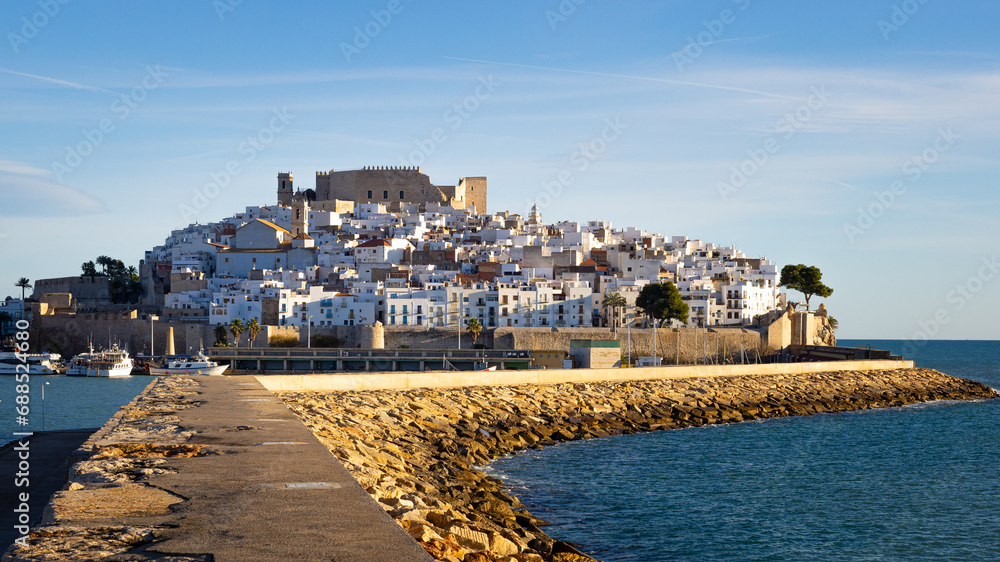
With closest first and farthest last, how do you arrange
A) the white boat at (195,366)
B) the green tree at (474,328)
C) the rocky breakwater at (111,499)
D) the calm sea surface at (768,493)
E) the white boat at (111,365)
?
1. the rocky breakwater at (111,499)
2. the calm sea surface at (768,493)
3. the white boat at (195,366)
4. the white boat at (111,365)
5. the green tree at (474,328)

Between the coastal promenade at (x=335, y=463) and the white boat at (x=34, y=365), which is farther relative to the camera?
the white boat at (x=34, y=365)

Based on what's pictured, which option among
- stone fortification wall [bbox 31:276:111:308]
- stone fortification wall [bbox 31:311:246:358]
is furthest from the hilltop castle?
stone fortification wall [bbox 31:311:246:358]

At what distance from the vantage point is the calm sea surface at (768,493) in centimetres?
1496

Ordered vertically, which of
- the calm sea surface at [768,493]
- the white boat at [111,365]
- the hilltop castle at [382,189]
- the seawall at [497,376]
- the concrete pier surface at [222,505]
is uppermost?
the hilltop castle at [382,189]

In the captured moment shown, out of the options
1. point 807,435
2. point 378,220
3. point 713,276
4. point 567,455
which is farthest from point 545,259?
point 567,455

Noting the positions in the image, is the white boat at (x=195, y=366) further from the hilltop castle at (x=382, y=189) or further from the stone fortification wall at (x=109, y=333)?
the hilltop castle at (x=382, y=189)

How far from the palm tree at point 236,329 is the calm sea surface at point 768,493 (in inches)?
1451

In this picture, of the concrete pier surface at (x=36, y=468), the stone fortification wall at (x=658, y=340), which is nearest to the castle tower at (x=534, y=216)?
the stone fortification wall at (x=658, y=340)

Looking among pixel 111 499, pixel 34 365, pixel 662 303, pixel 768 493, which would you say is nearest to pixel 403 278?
pixel 662 303

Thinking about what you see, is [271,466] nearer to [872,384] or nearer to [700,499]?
[700,499]

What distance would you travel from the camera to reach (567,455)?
2330 cm

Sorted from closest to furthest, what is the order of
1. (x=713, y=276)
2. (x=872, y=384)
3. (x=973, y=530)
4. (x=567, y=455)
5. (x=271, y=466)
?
1. (x=271, y=466)
2. (x=973, y=530)
3. (x=567, y=455)
4. (x=872, y=384)
5. (x=713, y=276)

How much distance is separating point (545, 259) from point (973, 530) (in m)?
59.7

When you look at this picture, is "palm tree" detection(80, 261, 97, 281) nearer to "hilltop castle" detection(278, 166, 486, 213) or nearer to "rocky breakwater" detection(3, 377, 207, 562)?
"hilltop castle" detection(278, 166, 486, 213)
